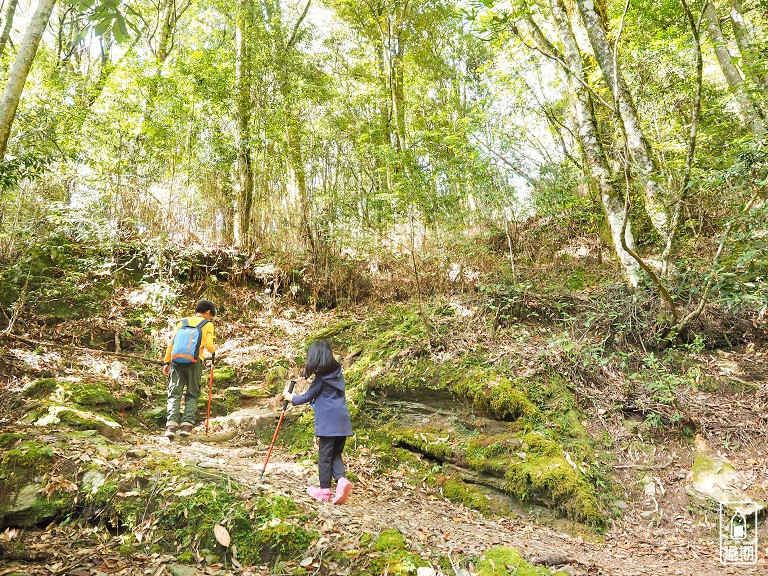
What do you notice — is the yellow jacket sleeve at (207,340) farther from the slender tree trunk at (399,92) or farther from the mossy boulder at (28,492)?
the slender tree trunk at (399,92)

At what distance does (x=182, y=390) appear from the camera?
231 inches

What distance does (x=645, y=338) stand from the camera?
20.1ft

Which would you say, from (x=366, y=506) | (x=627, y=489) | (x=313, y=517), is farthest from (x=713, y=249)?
(x=313, y=517)

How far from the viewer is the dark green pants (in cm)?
574

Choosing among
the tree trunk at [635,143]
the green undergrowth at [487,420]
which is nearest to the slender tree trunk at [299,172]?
→ the green undergrowth at [487,420]

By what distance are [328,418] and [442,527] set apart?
1.53 m

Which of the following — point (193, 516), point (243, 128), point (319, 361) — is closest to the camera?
point (193, 516)

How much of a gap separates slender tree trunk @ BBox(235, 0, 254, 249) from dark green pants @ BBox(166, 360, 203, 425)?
4453 mm

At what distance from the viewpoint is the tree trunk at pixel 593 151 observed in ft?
21.5

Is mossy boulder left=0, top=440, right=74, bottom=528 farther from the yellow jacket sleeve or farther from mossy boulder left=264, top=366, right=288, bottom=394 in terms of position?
mossy boulder left=264, top=366, right=288, bottom=394

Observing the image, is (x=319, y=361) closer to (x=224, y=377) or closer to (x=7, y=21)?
(x=224, y=377)

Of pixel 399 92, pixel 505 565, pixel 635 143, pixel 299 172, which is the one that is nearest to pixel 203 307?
pixel 505 565

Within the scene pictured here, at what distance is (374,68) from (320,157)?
5.38 meters

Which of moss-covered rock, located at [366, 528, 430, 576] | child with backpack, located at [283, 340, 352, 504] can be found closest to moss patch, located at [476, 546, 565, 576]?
moss-covered rock, located at [366, 528, 430, 576]
